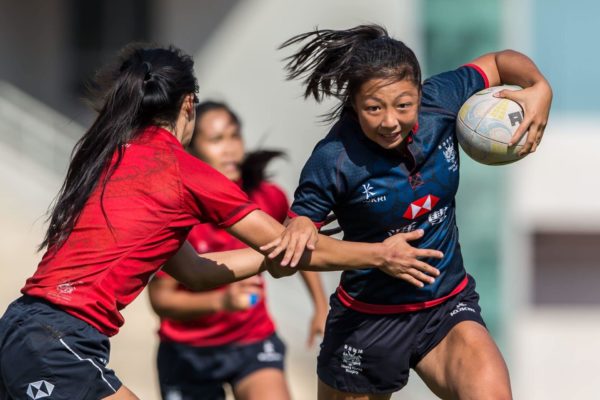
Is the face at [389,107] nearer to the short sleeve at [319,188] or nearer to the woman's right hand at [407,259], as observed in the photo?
the short sleeve at [319,188]

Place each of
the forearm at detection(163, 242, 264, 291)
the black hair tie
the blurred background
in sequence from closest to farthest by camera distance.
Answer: the black hair tie → the forearm at detection(163, 242, 264, 291) → the blurred background

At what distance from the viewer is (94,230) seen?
13.6ft

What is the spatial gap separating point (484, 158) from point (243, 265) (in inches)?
39.6

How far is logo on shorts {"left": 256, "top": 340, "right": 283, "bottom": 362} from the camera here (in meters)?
6.02

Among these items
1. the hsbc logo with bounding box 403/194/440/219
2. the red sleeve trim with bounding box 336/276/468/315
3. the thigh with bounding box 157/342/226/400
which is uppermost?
the hsbc logo with bounding box 403/194/440/219

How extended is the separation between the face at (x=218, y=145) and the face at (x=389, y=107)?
1.80 metres

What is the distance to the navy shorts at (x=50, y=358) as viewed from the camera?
4.04 meters

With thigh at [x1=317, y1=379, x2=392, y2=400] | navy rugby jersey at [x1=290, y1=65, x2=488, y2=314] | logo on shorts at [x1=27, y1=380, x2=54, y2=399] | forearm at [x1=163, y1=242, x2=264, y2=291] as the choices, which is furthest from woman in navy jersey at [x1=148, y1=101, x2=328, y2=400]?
logo on shorts at [x1=27, y1=380, x2=54, y2=399]

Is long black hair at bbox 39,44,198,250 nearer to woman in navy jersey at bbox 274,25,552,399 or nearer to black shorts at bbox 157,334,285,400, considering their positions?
woman in navy jersey at bbox 274,25,552,399

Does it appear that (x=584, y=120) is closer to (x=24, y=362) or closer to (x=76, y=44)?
(x=76, y=44)

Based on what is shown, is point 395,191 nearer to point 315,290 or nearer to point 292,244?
point 292,244

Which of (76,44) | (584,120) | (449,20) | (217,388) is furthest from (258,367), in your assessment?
(76,44)

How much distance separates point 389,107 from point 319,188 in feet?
1.29

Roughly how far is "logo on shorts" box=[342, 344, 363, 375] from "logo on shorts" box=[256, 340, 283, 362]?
118 centimetres
